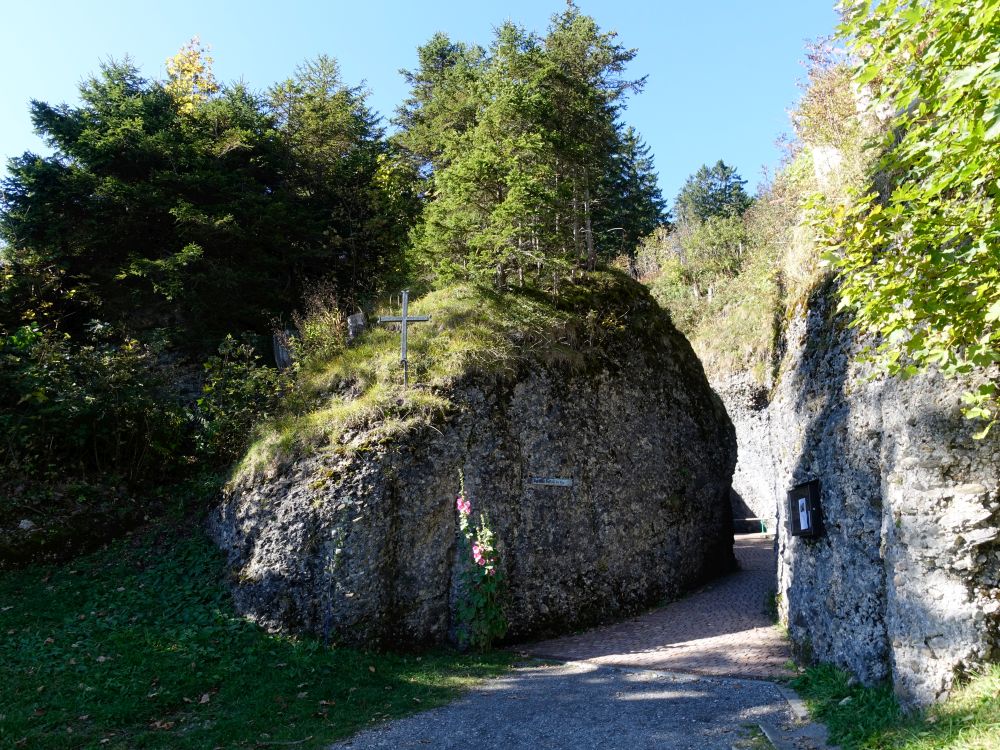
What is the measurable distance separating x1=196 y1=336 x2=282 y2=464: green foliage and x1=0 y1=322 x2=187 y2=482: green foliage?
2.74ft

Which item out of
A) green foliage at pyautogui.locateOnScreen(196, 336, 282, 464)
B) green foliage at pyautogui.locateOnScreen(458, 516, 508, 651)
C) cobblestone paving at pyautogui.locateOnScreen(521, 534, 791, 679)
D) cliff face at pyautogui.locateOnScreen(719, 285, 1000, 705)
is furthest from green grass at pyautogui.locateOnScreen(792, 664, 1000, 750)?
green foliage at pyautogui.locateOnScreen(196, 336, 282, 464)

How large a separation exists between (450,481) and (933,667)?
6716 millimetres

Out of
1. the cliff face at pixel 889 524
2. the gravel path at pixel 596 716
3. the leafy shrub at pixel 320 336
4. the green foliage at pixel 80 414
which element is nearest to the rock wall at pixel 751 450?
the cliff face at pixel 889 524

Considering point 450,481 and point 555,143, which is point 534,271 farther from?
point 450,481

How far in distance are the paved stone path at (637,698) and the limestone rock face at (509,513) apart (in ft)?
4.44

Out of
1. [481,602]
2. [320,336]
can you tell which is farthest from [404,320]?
[481,602]

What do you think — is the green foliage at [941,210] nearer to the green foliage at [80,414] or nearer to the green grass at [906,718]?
the green grass at [906,718]

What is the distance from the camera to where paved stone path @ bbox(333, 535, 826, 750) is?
6.31 metres

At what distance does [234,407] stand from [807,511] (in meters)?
10.5

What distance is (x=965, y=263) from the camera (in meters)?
4.45

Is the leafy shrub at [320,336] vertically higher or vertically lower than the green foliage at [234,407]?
higher

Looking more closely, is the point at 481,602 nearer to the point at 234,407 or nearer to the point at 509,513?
the point at 509,513

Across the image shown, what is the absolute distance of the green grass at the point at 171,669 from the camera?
666 centimetres

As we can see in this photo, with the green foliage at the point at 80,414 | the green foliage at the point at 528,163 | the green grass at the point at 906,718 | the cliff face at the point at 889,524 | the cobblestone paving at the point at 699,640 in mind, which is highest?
the green foliage at the point at 528,163
